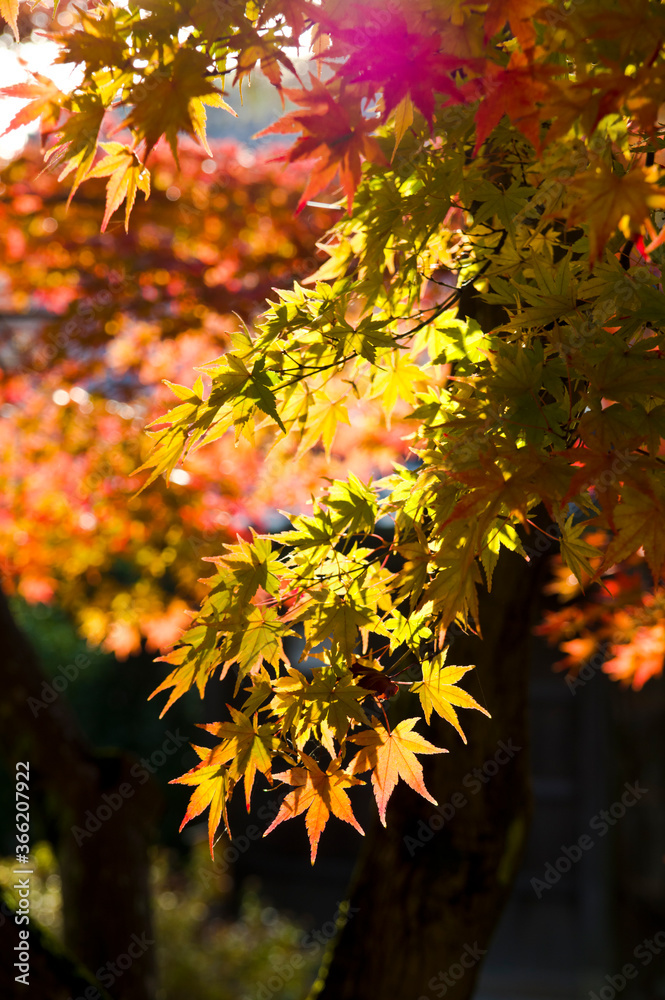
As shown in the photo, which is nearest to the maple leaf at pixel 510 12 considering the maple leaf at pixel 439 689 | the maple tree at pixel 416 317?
the maple tree at pixel 416 317

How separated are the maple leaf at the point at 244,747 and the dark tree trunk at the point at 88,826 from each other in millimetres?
2965

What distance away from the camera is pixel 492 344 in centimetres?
171

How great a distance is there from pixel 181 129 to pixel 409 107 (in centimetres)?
45

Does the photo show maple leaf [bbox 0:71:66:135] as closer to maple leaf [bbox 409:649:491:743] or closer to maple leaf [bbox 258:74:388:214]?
maple leaf [bbox 258:74:388:214]

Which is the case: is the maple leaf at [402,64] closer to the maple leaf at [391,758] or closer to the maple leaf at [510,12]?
the maple leaf at [510,12]

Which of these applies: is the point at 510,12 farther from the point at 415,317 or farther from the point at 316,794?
the point at 316,794

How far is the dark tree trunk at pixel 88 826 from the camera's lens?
4230mm

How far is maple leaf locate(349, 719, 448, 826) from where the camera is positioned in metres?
1.54

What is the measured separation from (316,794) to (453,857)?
1.35 meters

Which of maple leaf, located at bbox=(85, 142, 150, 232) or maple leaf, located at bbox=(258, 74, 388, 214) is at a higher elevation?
maple leaf, located at bbox=(258, 74, 388, 214)

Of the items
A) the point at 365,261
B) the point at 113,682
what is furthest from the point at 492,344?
the point at 113,682

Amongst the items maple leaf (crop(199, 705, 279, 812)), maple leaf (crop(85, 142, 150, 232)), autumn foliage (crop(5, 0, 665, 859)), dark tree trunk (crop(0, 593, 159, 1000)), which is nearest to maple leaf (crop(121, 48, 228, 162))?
autumn foliage (crop(5, 0, 665, 859))

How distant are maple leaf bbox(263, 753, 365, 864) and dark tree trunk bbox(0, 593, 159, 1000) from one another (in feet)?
9.94

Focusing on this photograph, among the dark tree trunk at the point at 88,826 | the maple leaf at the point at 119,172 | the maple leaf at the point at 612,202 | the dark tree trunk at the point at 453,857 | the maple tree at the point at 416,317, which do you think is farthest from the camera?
the dark tree trunk at the point at 88,826
